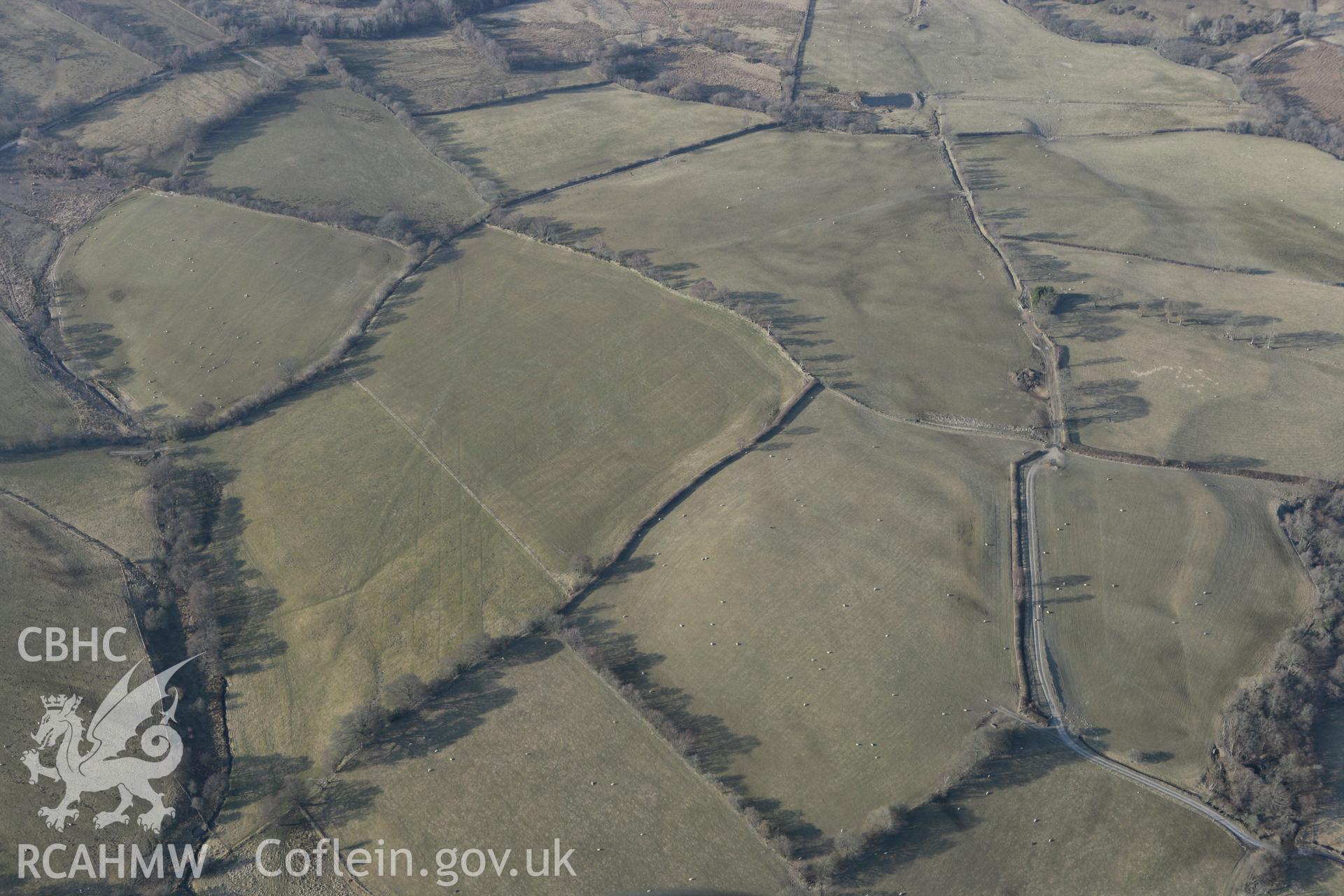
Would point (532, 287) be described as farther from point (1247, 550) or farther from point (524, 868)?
point (1247, 550)

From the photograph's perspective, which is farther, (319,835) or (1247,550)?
(1247,550)

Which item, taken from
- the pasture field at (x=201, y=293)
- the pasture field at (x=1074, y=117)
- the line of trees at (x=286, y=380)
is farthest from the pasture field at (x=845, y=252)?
the pasture field at (x=201, y=293)

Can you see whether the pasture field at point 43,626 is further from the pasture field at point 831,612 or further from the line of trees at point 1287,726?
the line of trees at point 1287,726

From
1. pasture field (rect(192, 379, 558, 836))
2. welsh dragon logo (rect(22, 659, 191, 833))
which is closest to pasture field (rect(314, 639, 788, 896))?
pasture field (rect(192, 379, 558, 836))

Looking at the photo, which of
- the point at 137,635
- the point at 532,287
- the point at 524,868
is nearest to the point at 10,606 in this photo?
the point at 137,635

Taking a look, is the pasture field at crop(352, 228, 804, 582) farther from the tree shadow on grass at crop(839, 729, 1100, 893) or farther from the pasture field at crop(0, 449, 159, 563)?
the tree shadow on grass at crop(839, 729, 1100, 893)

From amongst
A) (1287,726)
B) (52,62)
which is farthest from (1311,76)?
(52,62)
